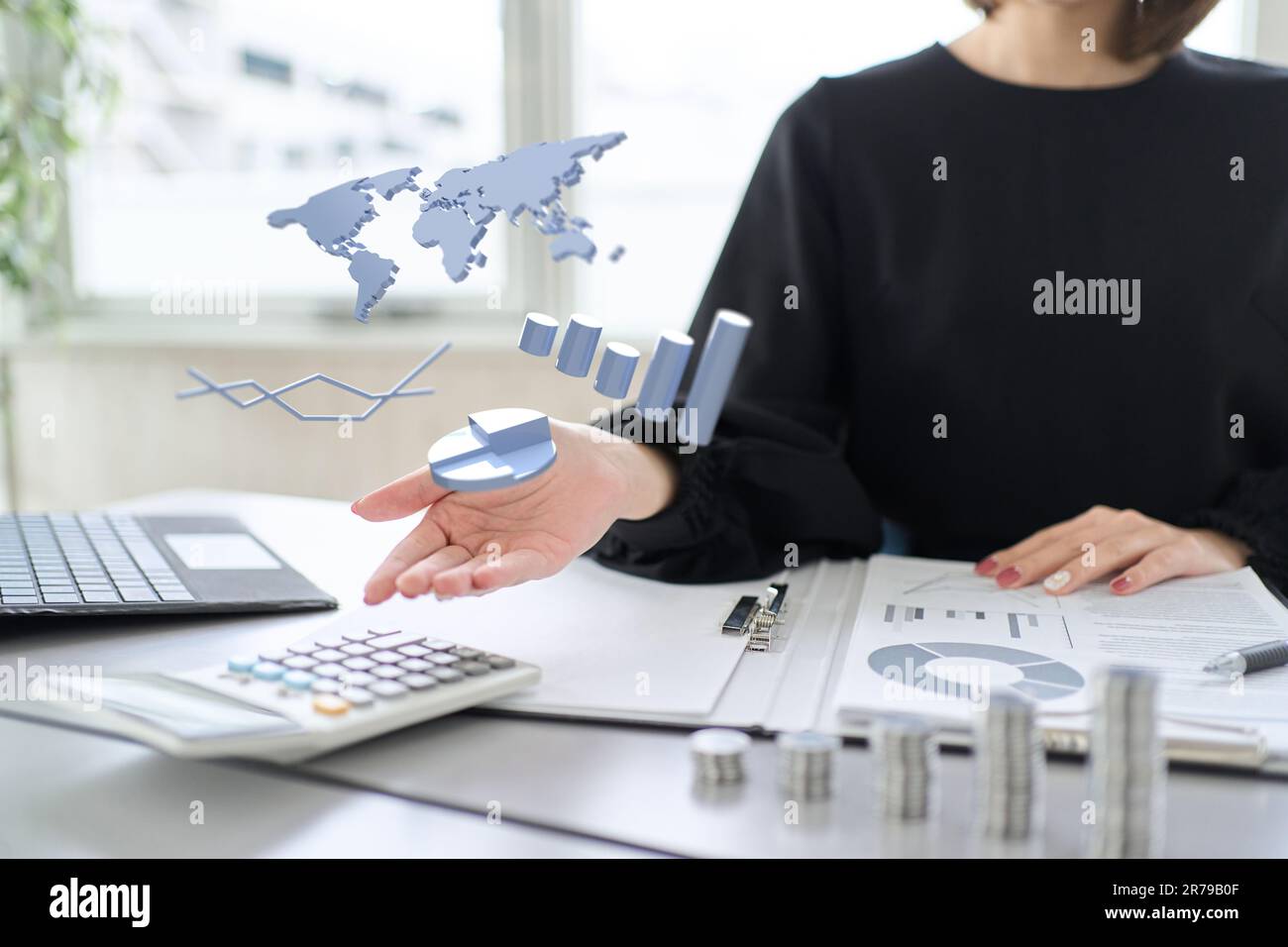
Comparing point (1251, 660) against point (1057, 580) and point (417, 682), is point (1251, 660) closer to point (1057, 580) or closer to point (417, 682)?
point (1057, 580)

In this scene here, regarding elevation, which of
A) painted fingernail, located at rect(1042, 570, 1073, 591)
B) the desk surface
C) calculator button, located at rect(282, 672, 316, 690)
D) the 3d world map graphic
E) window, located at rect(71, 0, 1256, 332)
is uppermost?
window, located at rect(71, 0, 1256, 332)

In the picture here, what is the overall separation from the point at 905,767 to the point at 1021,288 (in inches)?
31.1

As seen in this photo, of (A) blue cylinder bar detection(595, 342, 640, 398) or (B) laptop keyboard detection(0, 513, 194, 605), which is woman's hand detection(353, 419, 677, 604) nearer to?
(A) blue cylinder bar detection(595, 342, 640, 398)

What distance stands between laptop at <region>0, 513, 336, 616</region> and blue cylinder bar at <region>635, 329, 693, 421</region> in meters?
0.35

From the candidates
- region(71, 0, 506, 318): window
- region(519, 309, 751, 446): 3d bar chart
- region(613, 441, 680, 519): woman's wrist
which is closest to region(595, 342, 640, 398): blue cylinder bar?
region(519, 309, 751, 446): 3d bar chart

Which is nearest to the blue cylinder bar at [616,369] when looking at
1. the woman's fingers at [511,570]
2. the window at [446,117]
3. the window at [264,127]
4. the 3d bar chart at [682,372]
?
the 3d bar chart at [682,372]

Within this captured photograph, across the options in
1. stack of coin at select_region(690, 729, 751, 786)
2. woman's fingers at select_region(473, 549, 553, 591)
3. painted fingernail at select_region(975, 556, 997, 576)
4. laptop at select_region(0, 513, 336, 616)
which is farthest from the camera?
painted fingernail at select_region(975, 556, 997, 576)

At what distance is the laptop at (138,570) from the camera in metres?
0.77

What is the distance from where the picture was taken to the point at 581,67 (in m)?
2.25

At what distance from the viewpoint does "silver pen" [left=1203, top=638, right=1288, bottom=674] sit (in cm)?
62

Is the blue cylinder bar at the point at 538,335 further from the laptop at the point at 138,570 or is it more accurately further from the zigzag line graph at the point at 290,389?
the laptop at the point at 138,570

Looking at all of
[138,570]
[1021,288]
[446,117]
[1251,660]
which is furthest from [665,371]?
[446,117]
